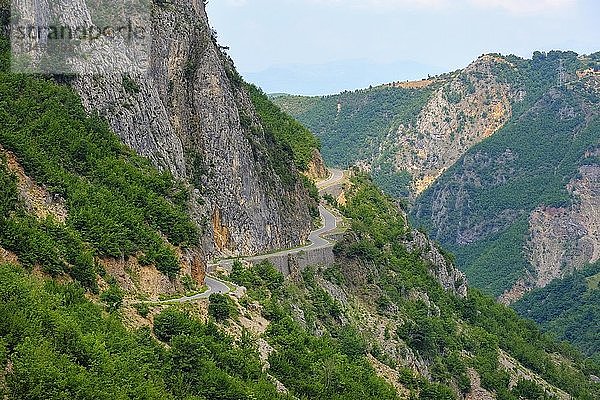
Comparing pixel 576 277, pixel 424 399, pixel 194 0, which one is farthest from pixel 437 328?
pixel 576 277

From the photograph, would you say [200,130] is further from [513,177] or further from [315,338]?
[513,177]

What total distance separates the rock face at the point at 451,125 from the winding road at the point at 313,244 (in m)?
102

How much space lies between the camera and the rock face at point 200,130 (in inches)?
1731

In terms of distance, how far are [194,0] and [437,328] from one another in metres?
25.9

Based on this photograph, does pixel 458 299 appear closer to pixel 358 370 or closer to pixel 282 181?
pixel 282 181

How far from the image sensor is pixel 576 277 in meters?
126

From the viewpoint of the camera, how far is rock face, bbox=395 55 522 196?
191m

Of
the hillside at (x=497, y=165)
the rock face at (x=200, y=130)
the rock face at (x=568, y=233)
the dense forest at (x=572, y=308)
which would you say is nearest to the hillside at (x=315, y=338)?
the rock face at (x=200, y=130)

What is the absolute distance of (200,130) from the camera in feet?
170

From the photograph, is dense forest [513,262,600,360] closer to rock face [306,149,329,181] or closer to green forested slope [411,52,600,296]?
green forested slope [411,52,600,296]

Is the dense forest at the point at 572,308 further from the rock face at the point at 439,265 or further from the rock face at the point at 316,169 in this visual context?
the rock face at the point at 316,169

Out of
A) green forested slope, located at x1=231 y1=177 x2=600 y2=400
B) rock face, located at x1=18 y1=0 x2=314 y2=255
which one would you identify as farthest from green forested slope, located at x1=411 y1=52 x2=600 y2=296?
rock face, located at x1=18 y1=0 x2=314 y2=255

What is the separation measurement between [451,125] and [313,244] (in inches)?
5491

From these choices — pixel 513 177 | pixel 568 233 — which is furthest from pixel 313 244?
pixel 513 177
